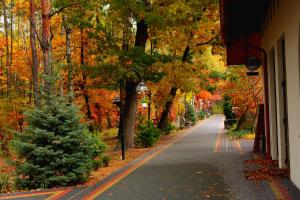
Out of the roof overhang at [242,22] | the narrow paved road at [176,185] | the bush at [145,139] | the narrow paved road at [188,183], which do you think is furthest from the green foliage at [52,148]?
the bush at [145,139]

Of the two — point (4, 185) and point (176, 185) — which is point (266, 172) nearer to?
point (176, 185)

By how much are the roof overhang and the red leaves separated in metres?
3.41

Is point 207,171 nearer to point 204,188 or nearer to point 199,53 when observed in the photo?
point 204,188

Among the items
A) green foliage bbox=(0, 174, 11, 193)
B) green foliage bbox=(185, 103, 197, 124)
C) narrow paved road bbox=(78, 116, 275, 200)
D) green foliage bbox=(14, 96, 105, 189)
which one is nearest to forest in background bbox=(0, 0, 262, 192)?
green foliage bbox=(14, 96, 105, 189)

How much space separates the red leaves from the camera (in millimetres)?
11109

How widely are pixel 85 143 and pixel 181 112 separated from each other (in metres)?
36.8

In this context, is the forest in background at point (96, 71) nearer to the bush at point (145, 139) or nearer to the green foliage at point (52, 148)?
the green foliage at point (52, 148)

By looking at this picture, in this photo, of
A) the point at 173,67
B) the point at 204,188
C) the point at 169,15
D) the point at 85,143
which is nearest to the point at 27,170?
the point at 85,143

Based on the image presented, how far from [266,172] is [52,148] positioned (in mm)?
5129

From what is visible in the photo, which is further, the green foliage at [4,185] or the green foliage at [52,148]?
the green foliage at [4,185]

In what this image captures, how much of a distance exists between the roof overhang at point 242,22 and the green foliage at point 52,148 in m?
4.42

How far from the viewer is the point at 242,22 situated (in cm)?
1430

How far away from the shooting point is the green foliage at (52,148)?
1117 centimetres

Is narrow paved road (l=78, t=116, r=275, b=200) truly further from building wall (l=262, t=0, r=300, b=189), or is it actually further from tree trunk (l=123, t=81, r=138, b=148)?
tree trunk (l=123, t=81, r=138, b=148)
